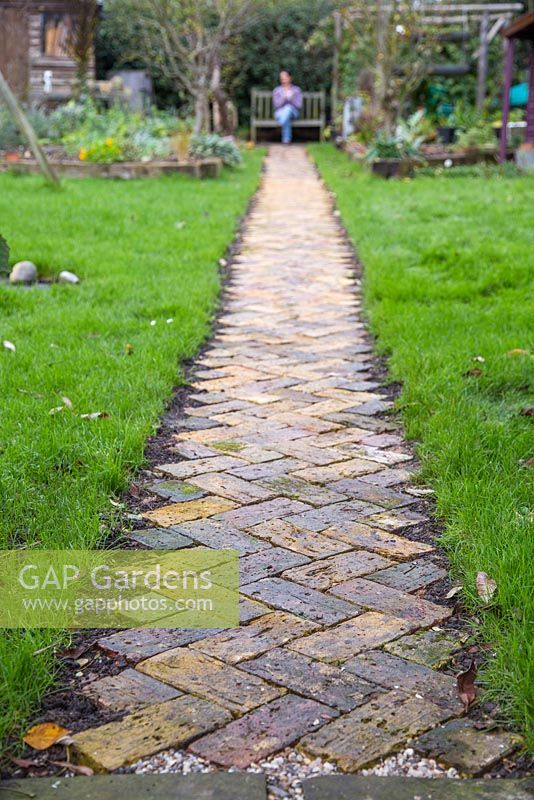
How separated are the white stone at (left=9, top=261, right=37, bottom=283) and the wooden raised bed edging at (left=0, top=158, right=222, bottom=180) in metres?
6.26

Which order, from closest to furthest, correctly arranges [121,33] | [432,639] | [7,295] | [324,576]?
1. [432,639]
2. [324,576]
3. [7,295]
4. [121,33]

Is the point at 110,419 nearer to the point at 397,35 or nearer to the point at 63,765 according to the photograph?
the point at 63,765

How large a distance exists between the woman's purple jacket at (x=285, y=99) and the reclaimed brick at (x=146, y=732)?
753 inches

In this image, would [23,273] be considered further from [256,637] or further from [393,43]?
[393,43]

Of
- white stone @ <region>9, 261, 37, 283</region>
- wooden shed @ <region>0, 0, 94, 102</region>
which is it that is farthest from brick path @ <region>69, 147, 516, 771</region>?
wooden shed @ <region>0, 0, 94, 102</region>

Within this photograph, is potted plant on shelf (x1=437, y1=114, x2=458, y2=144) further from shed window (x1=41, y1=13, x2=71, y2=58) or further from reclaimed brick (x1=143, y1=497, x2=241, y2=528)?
reclaimed brick (x1=143, y1=497, x2=241, y2=528)

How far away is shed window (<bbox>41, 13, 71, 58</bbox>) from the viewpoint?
19766mm

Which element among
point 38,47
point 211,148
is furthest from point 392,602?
point 38,47

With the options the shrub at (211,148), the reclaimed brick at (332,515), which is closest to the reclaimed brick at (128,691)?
the reclaimed brick at (332,515)

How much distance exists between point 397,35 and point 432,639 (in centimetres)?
1287

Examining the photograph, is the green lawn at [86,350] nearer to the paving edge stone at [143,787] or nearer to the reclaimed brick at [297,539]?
the paving edge stone at [143,787]

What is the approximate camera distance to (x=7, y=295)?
5891 millimetres

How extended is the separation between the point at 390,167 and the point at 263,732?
37.6 ft

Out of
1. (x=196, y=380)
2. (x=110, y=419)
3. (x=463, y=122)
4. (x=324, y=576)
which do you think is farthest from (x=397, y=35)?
(x=324, y=576)
